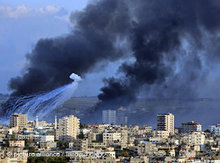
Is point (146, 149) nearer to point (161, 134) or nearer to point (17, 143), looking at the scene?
point (17, 143)

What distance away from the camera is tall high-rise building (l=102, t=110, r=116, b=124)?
74.7 meters

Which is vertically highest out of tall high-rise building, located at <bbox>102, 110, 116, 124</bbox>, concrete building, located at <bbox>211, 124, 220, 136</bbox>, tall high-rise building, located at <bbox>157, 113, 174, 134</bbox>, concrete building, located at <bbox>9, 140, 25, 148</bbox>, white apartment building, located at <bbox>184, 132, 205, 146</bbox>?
tall high-rise building, located at <bbox>102, 110, 116, 124</bbox>

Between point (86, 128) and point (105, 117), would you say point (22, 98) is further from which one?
point (105, 117)

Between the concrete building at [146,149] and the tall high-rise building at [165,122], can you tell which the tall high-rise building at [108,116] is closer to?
the tall high-rise building at [165,122]

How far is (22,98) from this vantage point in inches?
2532

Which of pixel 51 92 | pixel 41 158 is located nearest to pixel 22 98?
pixel 51 92

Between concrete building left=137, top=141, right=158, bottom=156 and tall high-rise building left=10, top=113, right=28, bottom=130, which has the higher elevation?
tall high-rise building left=10, top=113, right=28, bottom=130

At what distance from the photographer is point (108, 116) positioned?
247 feet

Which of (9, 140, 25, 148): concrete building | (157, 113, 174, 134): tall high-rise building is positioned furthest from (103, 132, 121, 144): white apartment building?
(157, 113, 174, 134): tall high-rise building

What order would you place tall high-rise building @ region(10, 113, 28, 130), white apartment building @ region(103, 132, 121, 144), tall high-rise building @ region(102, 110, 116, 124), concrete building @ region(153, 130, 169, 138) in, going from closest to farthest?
white apartment building @ region(103, 132, 121, 144) < concrete building @ region(153, 130, 169, 138) < tall high-rise building @ region(10, 113, 28, 130) < tall high-rise building @ region(102, 110, 116, 124)

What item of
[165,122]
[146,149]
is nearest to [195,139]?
[146,149]

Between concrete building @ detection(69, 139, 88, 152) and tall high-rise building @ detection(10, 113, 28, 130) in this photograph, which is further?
tall high-rise building @ detection(10, 113, 28, 130)

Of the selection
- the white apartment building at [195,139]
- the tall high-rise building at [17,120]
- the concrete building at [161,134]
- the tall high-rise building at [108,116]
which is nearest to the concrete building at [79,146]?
the white apartment building at [195,139]

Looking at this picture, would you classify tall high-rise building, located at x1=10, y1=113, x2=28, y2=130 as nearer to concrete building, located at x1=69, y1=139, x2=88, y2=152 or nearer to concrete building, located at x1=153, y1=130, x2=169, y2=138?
concrete building, located at x1=153, y1=130, x2=169, y2=138
